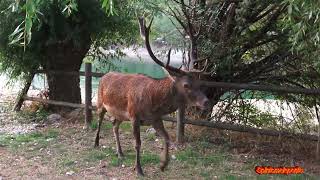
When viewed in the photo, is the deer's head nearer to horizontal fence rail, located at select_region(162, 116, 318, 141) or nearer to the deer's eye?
the deer's eye

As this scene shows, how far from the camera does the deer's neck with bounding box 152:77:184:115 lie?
19.5ft

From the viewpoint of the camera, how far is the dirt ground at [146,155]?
20.7ft

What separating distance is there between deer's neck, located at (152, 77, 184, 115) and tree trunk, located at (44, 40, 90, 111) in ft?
14.5

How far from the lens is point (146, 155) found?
23.0 ft

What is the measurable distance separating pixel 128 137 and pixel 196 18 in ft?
8.06

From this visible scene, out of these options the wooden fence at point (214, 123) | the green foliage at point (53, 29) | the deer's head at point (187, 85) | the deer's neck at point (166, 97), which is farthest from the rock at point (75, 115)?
the deer's head at point (187, 85)

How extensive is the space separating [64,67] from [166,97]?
4958mm

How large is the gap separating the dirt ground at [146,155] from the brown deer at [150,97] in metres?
0.38

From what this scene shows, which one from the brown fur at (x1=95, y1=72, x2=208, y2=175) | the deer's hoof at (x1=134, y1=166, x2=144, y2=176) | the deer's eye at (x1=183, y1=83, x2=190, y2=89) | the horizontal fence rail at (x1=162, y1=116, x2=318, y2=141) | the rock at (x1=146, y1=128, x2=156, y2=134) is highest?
the deer's eye at (x1=183, y1=83, x2=190, y2=89)

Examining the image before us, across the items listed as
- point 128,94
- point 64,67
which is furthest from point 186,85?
point 64,67

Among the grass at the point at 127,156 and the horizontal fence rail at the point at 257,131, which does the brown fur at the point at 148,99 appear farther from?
the horizontal fence rail at the point at 257,131

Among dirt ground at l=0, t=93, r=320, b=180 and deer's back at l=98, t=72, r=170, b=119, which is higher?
deer's back at l=98, t=72, r=170, b=119

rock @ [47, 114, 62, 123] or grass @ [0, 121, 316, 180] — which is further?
rock @ [47, 114, 62, 123]

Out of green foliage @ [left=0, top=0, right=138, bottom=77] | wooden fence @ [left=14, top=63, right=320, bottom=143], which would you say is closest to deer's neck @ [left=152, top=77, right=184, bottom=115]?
wooden fence @ [left=14, top=63, right=320, bottom=143]
